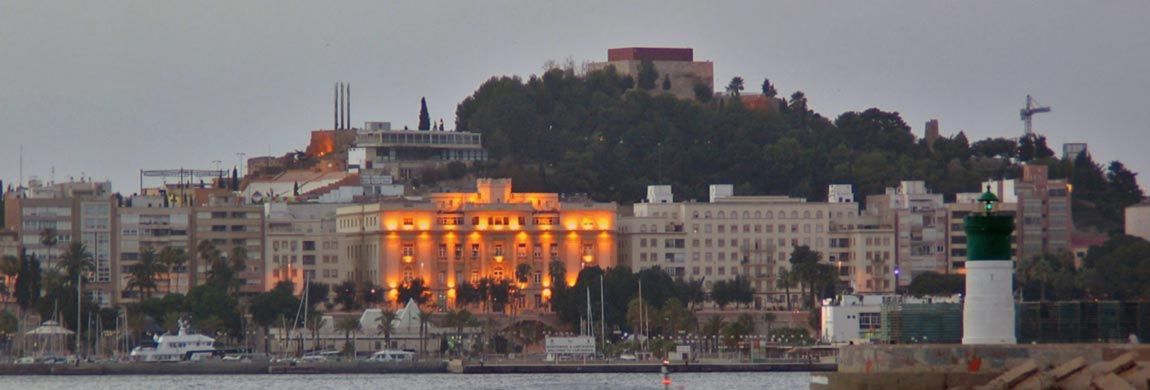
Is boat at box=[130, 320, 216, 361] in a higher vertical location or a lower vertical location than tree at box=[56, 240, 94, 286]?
lower

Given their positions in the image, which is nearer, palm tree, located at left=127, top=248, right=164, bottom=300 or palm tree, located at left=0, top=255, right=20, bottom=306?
palm tree, located at left=0, top=255, right=20, bottom=306

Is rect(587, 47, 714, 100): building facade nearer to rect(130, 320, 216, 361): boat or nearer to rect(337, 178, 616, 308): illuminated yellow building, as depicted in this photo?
rect(337, 178, 616, 308): illuminated yellow building

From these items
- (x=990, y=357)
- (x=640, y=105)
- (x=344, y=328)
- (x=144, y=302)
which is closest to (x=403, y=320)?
(x=344, y=328)

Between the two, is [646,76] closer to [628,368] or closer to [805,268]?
[805,268]

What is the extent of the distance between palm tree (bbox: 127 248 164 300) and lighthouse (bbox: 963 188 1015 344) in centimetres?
10344

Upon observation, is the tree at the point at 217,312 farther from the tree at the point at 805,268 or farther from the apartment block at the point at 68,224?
the tree at the point at 805,268

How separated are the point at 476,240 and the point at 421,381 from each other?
40.8 m

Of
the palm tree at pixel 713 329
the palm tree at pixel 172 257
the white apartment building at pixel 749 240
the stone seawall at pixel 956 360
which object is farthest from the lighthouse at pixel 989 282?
the white apartment building at pixel 749 240

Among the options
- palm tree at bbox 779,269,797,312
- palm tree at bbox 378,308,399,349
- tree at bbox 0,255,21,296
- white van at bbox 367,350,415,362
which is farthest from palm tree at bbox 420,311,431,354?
tree at bbox 0,255,21,296

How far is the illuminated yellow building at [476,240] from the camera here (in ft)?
454

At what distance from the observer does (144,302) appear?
13100 centimetres

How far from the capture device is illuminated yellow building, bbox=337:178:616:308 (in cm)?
13838

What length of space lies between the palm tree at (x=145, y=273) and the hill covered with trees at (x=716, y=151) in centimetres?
2360

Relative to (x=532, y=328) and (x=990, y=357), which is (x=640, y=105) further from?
(x=990, y=357)
